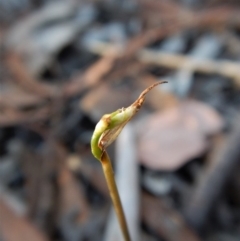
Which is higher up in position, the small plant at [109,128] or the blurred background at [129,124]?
the small plant at [109,128]

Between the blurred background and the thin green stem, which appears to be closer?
the thin green stem

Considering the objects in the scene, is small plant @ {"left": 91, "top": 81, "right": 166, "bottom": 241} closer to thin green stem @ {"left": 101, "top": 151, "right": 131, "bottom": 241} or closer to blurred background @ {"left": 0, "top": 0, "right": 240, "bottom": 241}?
thin green stem @ {"left": 101, "top": 151, "right": 131, "bottom": 241}

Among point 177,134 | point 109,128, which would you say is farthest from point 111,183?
point 177,134

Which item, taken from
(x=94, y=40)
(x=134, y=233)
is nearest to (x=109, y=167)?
(x=134, y=233)

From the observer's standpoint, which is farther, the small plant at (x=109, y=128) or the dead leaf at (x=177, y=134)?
the dead leaf at (x=177, y=134)

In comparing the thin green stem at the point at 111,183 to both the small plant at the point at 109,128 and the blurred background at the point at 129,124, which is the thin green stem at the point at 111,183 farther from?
the blurred background at the point at 129,124

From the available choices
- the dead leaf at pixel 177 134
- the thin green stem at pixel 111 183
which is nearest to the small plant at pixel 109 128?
the thin green stem at pixel 111 183

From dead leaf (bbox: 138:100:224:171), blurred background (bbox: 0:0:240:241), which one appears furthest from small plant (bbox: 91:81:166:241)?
dead leaf (bbox: 138:100:224:171)

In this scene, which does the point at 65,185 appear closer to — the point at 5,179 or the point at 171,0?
the point at 5,179
